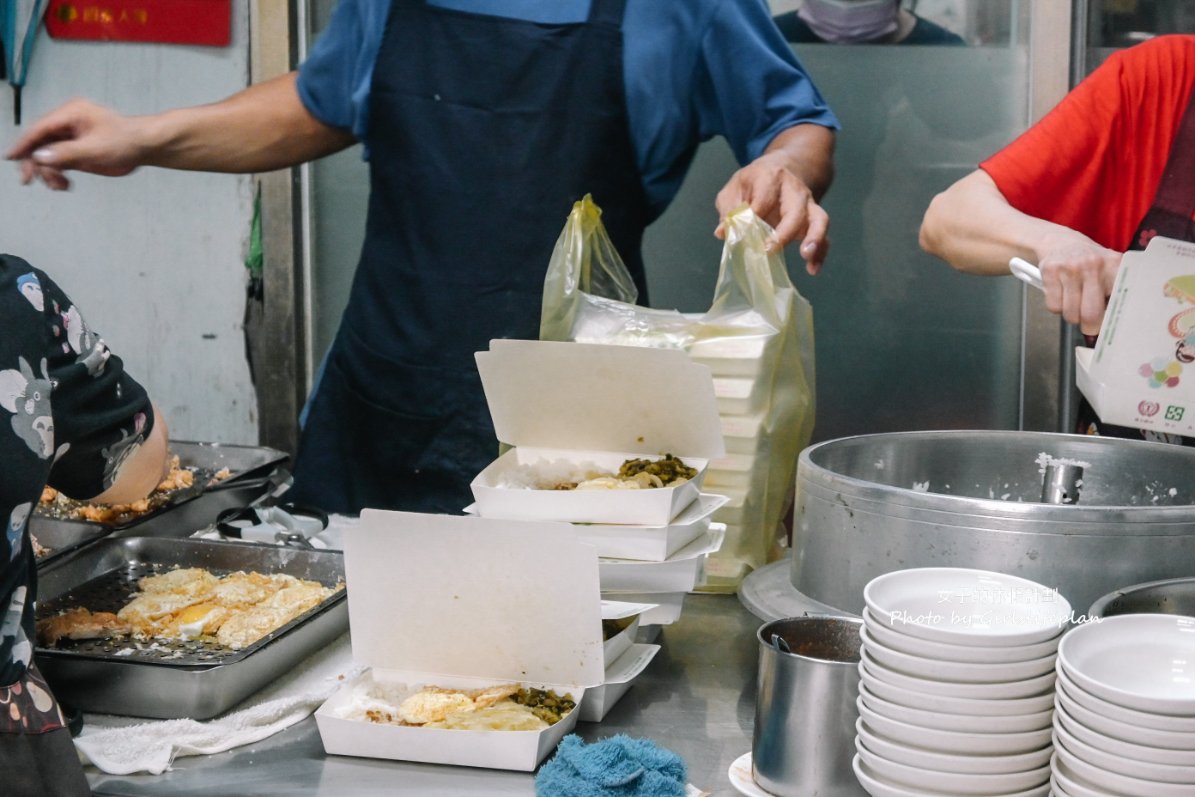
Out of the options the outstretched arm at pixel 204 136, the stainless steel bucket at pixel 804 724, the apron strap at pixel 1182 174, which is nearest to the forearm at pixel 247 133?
the outstretched arm at pixel 204 136

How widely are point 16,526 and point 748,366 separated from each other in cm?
92

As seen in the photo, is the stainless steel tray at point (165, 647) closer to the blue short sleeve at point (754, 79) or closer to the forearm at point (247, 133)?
the forearm at point (247, 133)

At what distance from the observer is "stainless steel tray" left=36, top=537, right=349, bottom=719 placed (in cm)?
125

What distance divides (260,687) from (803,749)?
0.62 metres

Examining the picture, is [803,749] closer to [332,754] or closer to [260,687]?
[332,754]

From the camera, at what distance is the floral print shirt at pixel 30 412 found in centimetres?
116

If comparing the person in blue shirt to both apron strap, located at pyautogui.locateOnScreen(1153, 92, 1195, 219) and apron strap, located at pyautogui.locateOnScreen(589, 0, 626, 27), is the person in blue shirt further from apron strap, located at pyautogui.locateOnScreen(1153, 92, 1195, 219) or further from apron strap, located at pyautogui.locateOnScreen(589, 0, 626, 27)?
apron strap, located at pyautogui.locateOnScreen(1153, 92, 1195, 219)

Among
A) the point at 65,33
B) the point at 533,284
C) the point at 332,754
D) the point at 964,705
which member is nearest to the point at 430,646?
the point at 332,754

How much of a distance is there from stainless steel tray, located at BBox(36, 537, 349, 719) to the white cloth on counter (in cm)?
2

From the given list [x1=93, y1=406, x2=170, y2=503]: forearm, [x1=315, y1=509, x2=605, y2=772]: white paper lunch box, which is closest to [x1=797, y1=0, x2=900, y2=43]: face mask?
[x1=93, y1=406, x2=170, y2=503]: forearm

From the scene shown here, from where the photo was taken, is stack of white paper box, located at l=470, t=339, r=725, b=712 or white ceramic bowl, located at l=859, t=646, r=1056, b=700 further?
stack of white paper box, located at l=470, t=339, r=725, b=712

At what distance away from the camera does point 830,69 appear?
2857 millimetres

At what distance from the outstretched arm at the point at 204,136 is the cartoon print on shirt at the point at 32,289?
1.14 m

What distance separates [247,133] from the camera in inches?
100
